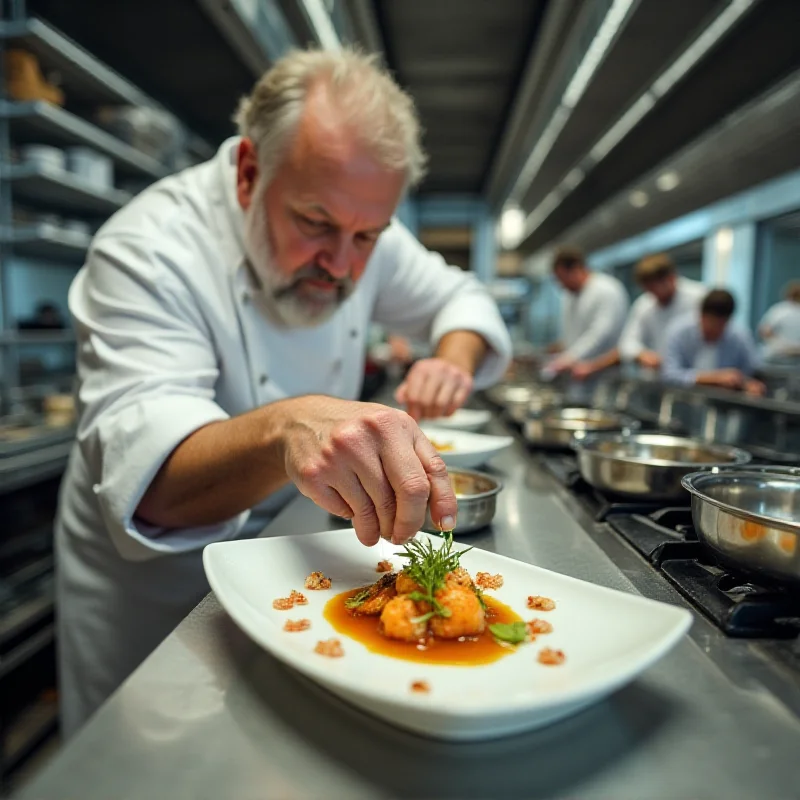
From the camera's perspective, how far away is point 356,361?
1849 millimetres

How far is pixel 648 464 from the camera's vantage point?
1.12 meters

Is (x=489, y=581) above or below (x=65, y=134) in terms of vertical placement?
below

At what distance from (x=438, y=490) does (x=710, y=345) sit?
4.68 metres

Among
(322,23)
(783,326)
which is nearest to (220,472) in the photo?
(322,23)

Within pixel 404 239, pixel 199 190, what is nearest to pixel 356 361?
pixel 404 239

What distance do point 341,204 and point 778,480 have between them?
907 mm

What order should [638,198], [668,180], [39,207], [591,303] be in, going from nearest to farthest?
[39,207], [668,180], [638,198], [591,303]

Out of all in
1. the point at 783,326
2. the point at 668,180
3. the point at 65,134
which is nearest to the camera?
the point at 65,134

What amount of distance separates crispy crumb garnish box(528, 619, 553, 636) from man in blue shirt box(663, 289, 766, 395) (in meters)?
4.11

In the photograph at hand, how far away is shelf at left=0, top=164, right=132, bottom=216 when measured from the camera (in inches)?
109

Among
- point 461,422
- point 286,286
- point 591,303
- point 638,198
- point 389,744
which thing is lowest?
point 389,744

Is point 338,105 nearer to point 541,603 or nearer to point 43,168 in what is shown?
point 541,603

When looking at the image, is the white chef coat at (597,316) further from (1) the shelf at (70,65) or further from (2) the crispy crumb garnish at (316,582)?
(2) the crispy crumb garnish at (316,582)

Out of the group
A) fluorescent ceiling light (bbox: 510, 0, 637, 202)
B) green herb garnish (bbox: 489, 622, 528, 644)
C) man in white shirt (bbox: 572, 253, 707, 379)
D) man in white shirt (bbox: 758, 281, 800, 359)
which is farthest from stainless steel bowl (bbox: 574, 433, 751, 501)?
man in white shirt (bbox: 758, 281, 800, 359)
